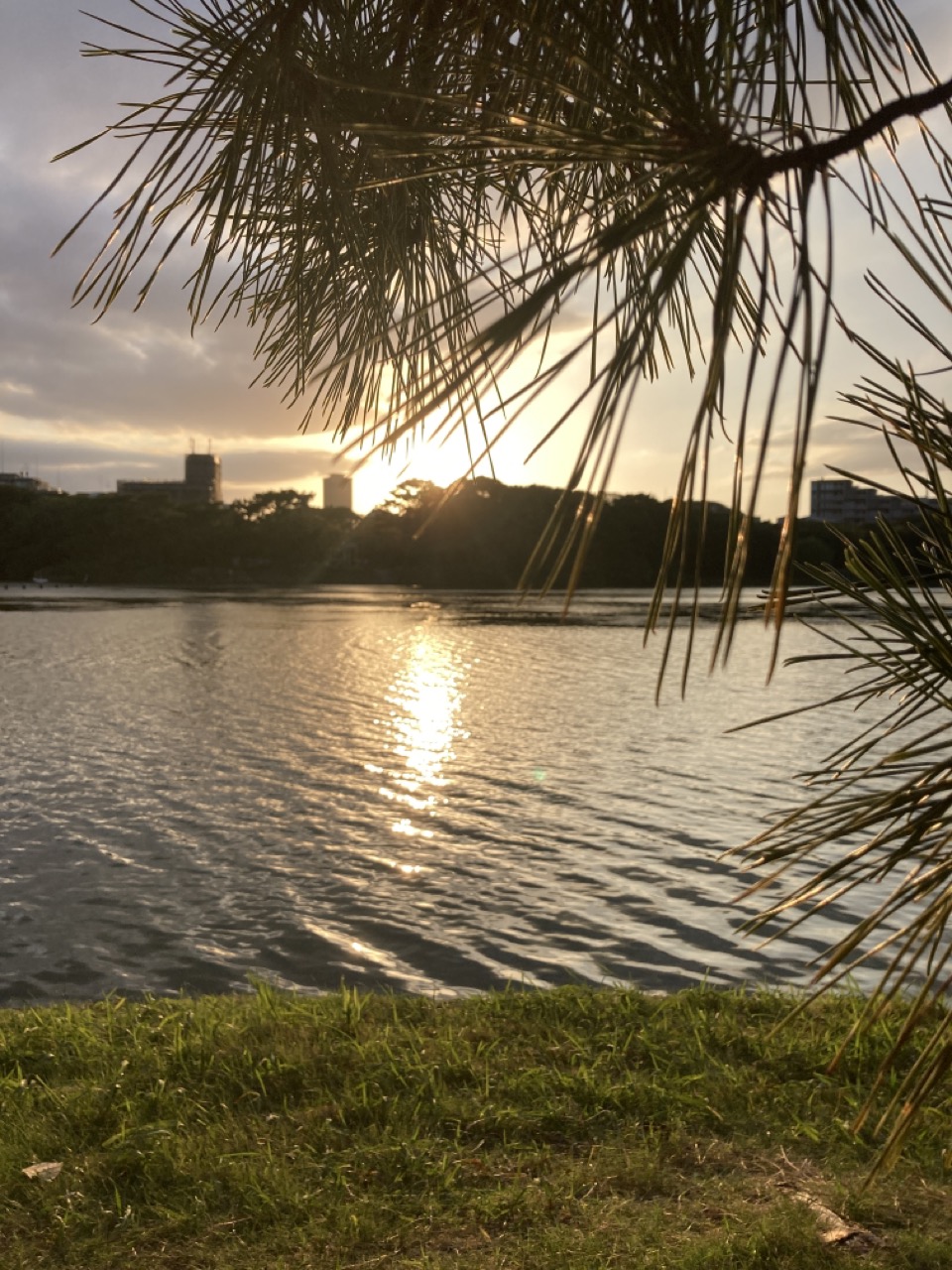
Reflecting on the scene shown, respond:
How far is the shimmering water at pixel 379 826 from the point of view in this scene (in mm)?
6809

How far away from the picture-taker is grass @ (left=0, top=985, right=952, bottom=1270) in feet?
10.6

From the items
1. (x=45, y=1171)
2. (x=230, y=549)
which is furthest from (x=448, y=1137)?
(x=230, y=549)

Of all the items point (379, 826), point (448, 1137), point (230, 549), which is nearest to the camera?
point (448, 1137)

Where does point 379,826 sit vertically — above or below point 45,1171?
below

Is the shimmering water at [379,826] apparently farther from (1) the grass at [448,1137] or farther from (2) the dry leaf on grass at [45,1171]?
(2) the dry leaf on grass at [45,1171]

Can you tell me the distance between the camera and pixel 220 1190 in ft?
11.6

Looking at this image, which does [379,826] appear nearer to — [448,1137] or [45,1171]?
[448,1137]

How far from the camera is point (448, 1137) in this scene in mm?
3945

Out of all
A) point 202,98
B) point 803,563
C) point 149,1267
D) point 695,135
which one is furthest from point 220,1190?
point 695,135

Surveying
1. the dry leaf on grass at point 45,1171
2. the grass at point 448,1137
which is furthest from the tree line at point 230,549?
the dry leaf on grass at point 45,1171

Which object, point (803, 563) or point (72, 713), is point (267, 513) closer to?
point (72, 713)

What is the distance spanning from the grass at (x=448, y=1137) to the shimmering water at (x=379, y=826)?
1307mm

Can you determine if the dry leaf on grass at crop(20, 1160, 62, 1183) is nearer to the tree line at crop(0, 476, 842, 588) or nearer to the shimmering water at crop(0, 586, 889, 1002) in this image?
the shimmering water at crop(0, 586, 889, 1002)

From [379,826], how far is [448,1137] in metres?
6.79
